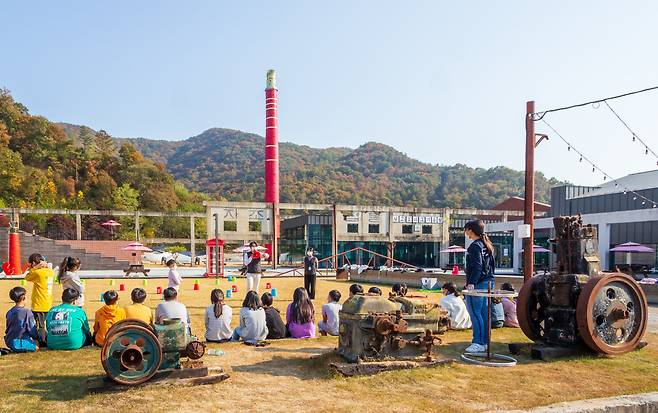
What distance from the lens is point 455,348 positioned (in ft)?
27.8

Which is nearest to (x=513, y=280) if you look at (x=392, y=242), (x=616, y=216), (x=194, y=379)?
(x=616, y=216)

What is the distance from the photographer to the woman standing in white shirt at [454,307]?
1009 cm

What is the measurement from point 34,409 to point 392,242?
46.2 meters

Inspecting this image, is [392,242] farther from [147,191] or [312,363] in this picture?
[312,363]

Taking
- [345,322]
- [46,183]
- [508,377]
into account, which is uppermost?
[46,183]

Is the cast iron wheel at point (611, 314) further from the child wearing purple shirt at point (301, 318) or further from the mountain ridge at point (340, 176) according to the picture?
the mountain ridge at point (340, 176)

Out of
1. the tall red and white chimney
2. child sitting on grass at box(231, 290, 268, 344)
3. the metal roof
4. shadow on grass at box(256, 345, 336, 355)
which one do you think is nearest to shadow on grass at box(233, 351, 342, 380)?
shadow on grass at box(256, 345, 336, 355)

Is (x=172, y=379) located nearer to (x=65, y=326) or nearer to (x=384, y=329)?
(x=384, y=329)

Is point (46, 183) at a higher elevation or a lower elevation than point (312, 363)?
higher

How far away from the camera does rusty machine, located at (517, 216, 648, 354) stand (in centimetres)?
766

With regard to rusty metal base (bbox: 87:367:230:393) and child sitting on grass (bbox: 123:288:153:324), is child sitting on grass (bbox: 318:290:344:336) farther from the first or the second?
rusty metal base (bbox: 87:367:230:393)

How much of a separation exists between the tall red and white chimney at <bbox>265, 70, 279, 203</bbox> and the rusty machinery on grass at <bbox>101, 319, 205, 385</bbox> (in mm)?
47019

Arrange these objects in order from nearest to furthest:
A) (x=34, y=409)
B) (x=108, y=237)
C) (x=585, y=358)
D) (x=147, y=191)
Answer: (x=34, y=409)
(x=585, y=358)
(x=108, y=237)
(x=147, y=191)

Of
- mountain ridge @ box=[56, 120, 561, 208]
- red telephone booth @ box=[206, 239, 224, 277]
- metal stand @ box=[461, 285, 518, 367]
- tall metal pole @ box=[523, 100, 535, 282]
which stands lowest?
red telephone booth @ box=[206, 239, 224, 277]
